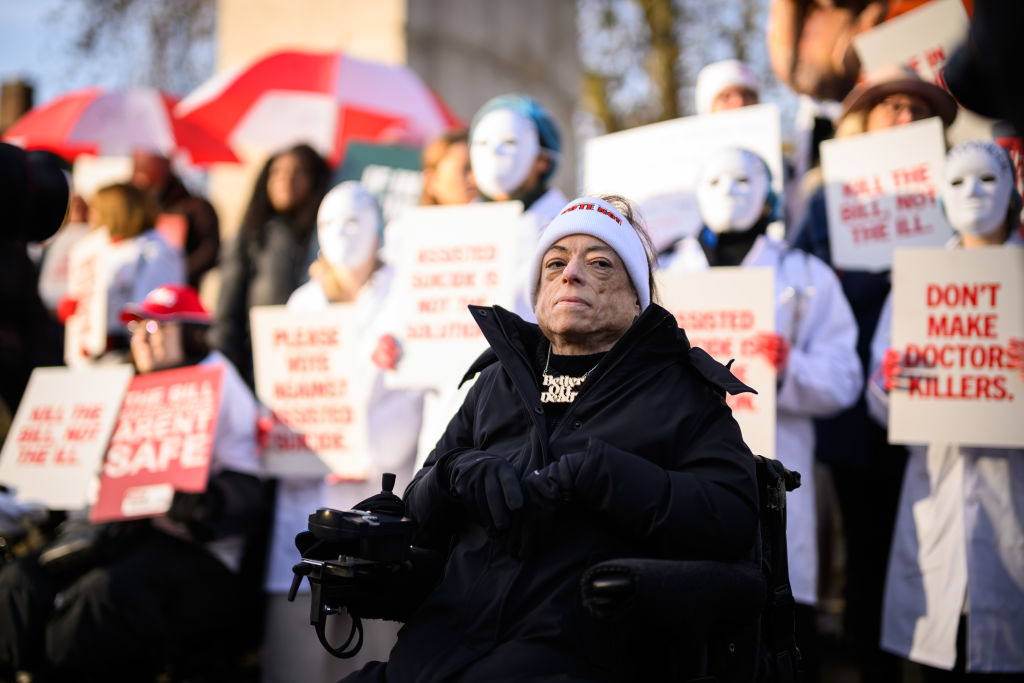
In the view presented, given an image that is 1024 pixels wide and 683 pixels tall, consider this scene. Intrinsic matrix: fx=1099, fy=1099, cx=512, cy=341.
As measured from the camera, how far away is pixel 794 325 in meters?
4.74

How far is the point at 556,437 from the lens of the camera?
115 inches

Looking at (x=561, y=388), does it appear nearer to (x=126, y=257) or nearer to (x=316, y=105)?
(x=126, y=257)

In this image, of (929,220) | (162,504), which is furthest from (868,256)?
(162,504)

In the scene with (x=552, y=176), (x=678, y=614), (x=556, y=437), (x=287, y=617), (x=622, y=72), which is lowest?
(x=287, y=617)

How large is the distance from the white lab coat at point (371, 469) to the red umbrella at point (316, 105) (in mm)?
3122

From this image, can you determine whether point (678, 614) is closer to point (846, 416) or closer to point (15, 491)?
point (846, 416)

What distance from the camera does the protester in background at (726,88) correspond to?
643 cm

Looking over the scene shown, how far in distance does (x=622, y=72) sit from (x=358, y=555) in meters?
14.4

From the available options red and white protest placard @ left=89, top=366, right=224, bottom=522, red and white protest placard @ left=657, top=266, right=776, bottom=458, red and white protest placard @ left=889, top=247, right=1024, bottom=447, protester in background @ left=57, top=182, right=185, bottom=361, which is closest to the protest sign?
red and white protest placard @ left=657, top=266, right=776, bottom=458

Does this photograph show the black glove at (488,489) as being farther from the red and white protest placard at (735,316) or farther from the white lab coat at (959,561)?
the white lab coat at (959,561)

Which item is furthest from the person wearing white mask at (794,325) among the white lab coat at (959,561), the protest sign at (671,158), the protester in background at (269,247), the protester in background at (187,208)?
the protester in background at (187,208)

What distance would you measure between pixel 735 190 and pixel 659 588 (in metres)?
2.74

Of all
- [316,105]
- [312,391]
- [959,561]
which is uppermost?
[316,105]

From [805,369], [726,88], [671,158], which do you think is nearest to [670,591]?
[805,369]
